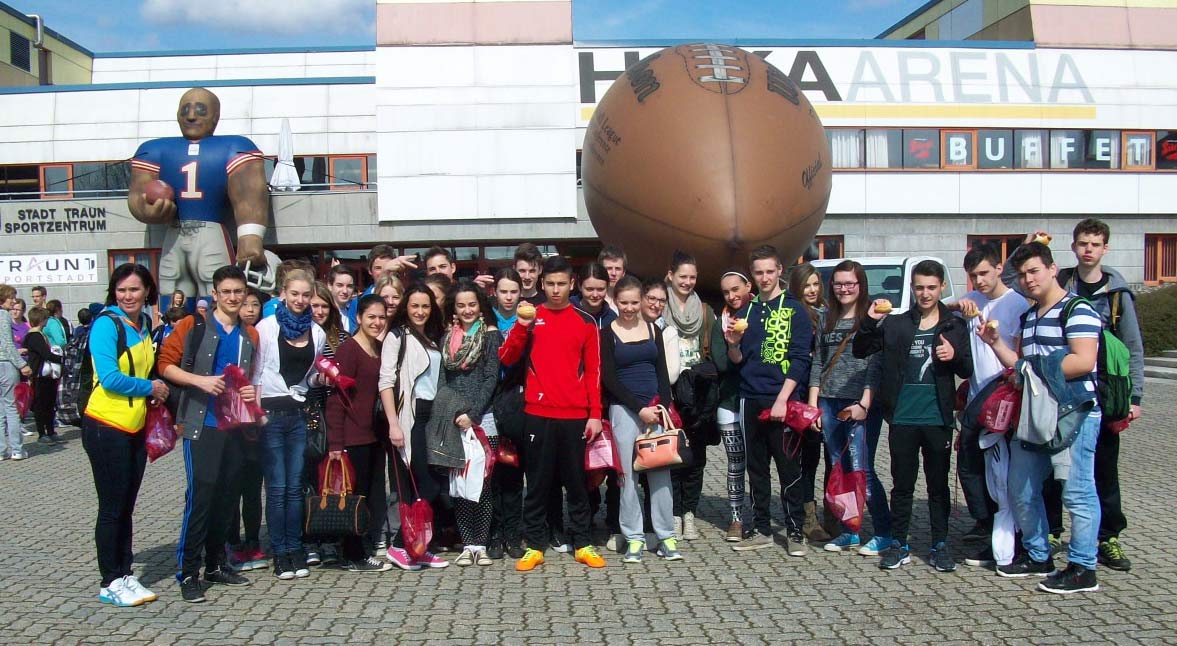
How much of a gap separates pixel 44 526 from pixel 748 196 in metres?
5.53

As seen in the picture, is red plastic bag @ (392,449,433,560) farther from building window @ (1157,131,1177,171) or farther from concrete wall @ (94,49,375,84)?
concrete wall @ (94,49,375,84)

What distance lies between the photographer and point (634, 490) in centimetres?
573

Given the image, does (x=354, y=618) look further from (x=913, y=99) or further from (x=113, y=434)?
(x=913, y=99)

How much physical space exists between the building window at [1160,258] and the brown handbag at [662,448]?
2135 centimetres

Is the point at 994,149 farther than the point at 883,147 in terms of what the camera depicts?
Yes

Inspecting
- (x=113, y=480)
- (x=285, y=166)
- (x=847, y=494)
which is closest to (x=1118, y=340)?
(x=847, y=494)

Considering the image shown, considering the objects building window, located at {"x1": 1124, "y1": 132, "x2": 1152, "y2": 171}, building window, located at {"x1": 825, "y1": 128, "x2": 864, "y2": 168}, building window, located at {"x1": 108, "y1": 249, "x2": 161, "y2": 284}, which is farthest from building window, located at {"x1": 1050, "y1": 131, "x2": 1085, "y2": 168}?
building window, located at {"x1": 108, "y1": 249, "x2": 161, "y2": 284}

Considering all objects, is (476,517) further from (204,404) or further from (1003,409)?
(1003,409)

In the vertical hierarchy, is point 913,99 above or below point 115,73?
below

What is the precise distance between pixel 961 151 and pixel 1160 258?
19.3 ft

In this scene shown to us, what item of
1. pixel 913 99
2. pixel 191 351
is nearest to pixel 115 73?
pixel 913 99

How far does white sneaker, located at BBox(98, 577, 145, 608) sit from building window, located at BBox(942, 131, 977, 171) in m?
20.4

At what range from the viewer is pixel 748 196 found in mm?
6223

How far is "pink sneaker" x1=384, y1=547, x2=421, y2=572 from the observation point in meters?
5.62
